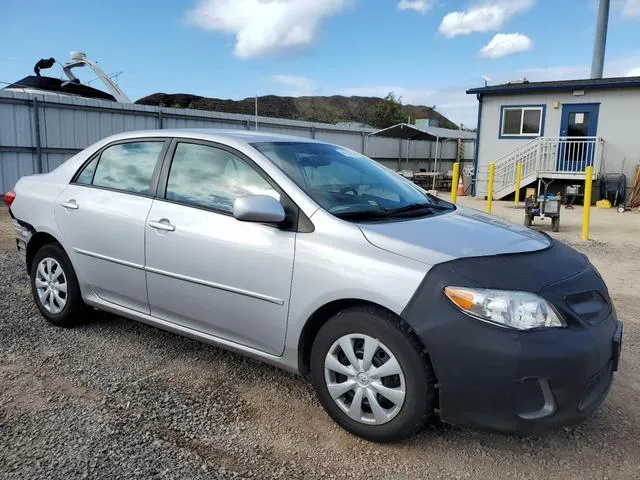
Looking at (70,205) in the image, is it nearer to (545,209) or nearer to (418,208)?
(418,208)

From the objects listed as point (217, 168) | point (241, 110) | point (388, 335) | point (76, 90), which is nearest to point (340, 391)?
point (388, 335)

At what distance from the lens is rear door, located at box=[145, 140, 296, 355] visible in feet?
9.59

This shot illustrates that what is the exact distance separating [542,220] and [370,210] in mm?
9342

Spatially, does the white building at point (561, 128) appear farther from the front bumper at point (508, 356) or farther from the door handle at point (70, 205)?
the door handle at point (70, 205)

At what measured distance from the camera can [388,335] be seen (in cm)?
251

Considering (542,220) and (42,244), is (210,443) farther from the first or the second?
(542,220)

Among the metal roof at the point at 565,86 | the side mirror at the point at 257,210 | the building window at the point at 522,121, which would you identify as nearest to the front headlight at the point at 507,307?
the side mirror at the point at 257,210

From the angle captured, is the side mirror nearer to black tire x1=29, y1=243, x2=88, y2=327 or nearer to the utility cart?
black tire x1=29, y1=243, x2=88, y2=327

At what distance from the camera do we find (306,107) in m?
84.3

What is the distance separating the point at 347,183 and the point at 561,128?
16.5 m

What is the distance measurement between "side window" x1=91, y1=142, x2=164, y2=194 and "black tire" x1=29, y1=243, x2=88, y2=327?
639 mm

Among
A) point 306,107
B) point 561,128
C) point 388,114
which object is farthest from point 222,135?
point 306,107

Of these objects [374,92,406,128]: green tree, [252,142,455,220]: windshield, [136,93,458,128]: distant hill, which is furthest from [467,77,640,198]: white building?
[136,93,458,128]: distant hill

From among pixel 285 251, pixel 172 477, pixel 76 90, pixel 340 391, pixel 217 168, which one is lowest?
pixel 172 477
